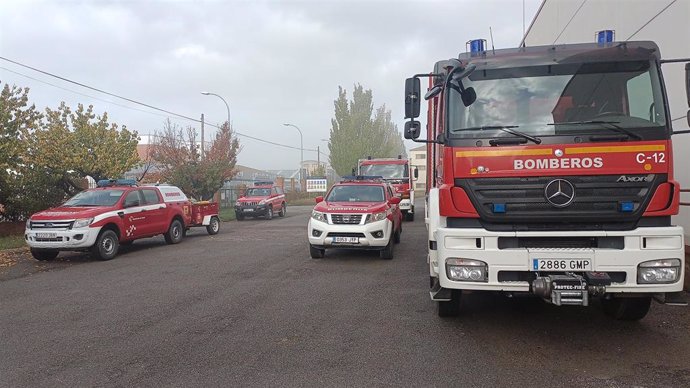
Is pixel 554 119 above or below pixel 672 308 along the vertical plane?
above

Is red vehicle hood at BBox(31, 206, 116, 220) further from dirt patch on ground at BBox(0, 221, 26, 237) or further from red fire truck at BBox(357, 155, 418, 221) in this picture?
red fire truck at BBox(357, 155, 418, 221)

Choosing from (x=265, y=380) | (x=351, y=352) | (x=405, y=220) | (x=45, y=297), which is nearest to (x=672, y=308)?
(x=351, y=352)

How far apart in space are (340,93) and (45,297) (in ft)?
197

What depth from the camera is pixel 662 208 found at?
449 centimetres

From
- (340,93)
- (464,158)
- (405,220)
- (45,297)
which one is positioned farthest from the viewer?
(340,93)

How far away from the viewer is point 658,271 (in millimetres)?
4383

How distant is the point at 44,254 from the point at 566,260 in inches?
442

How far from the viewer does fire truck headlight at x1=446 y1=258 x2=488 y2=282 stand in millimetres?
4598

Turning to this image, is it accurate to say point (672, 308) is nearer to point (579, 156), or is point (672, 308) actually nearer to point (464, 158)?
point (579, 156)

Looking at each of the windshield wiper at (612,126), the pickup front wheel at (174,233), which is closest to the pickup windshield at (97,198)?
the pickup front wheel at (174,233)

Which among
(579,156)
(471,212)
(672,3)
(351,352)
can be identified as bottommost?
(351,352)

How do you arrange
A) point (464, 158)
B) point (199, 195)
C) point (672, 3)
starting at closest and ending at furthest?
point (464, 158) → point (672, 3) → point (199, 195)

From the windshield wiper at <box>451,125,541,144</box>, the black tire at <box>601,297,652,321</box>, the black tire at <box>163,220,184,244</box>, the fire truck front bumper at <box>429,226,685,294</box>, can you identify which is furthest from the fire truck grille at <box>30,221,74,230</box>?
the black tire at <box>601,297,652,321</box>

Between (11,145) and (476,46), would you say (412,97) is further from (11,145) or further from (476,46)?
(11,145)
